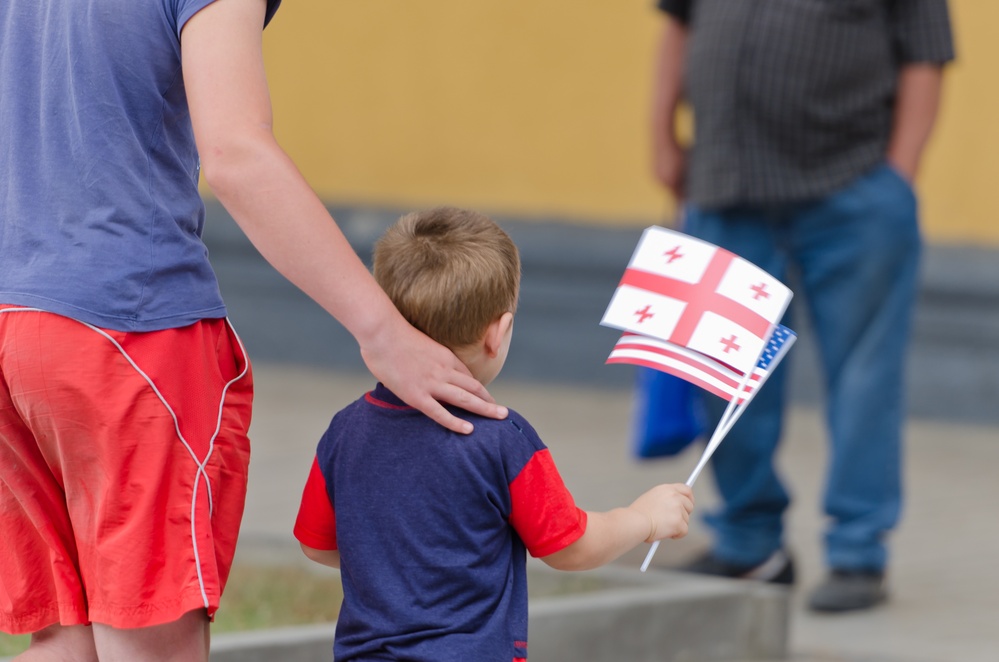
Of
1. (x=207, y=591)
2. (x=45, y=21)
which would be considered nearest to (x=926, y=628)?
(x=207, y=591)

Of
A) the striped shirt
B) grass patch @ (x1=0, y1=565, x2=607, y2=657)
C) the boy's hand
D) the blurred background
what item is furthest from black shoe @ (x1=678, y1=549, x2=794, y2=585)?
the blurred background

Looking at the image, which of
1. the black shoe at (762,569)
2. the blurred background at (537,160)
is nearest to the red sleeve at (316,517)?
the black shoe at (762,569)

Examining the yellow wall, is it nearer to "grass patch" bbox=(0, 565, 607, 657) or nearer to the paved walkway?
the paved walkway

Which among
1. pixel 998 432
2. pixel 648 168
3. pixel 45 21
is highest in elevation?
pixel 45 21

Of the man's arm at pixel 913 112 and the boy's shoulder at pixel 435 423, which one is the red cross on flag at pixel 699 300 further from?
the man's arm at pixel 913 112

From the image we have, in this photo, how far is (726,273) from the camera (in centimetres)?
245

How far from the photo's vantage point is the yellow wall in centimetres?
785

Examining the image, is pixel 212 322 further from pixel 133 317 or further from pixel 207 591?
pixel 207 591

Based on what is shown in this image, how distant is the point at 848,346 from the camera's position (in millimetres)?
4301

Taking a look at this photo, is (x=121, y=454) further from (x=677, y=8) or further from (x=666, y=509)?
(x=677, y=8)

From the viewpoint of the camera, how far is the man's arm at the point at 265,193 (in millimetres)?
2143

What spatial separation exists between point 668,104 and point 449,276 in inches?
99.4

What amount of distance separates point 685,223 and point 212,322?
2.34 meters

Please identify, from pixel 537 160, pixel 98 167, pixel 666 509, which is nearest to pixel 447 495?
pixel 666 509
